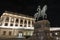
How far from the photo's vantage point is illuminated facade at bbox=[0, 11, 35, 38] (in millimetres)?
27216

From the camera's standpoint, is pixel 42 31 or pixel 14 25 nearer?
pixel 42 31

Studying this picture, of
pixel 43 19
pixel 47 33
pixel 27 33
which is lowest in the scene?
pixel 27 33

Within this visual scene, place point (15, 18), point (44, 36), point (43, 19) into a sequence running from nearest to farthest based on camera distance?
point (44, 36), point (43, 19), point (15, 18)

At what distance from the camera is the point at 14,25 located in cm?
3031

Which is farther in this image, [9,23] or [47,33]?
[9,23]

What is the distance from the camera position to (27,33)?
2970cm

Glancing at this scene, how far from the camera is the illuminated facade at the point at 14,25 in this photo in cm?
2722

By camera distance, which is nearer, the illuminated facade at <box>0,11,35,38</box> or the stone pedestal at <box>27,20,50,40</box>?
the stone pedestal at <box>27,20,50,40</box>

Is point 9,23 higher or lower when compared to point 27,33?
higher

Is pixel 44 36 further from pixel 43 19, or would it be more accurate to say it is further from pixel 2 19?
pixel 2 19

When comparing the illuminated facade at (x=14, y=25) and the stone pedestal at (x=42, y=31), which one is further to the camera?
the illuminated facade at (x=14, y=25)

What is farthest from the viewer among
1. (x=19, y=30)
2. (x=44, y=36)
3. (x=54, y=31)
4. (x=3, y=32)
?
(x=19, y=30)

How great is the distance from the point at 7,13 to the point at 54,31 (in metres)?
14.3

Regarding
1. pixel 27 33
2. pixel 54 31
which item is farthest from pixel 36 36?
pixel 27 33
